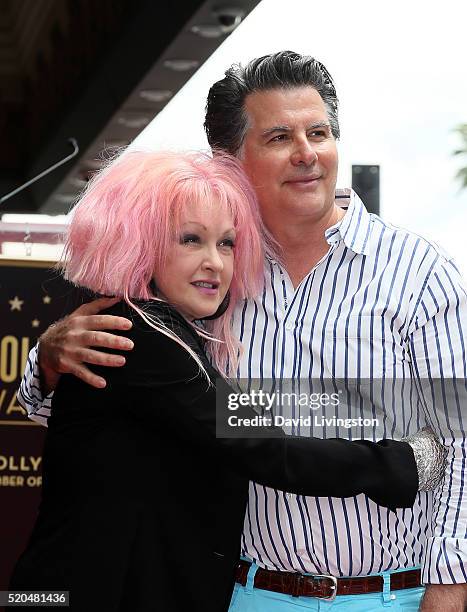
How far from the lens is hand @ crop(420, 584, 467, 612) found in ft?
5.42

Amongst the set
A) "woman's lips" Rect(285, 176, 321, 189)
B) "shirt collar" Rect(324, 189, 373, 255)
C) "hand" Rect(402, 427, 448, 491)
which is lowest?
"hand" Rect(402, 427, 448, 491)

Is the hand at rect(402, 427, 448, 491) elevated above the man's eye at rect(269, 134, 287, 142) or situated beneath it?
situated beneath

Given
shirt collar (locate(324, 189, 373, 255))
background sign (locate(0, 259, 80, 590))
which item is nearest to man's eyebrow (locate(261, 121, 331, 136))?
shirt collar (locate(324, 189, 373, 255))

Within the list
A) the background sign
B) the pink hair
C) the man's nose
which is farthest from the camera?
the background sign

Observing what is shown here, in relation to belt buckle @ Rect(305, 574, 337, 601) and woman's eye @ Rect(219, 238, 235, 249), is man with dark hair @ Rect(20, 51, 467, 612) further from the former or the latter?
woman's eye @ Rect(219, 238, 235, 249)

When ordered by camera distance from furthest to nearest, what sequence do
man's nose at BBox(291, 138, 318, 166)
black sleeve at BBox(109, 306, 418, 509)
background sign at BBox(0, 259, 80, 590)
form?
background sign at BBox(0, 259, 80, 590)
man's nose at BBox(291, 138, 318, 166)
black sleeve at BBox(109, 306, 418, 509)

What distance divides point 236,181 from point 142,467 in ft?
1.77

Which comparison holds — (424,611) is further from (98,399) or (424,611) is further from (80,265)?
(80,265)

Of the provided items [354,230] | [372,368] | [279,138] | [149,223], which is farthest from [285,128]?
[372,368]

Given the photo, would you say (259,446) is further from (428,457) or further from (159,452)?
(428,457)

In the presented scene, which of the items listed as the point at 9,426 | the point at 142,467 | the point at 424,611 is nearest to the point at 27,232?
the point at 9,426

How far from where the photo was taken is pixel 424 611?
1.66 m

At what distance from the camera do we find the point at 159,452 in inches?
64.7

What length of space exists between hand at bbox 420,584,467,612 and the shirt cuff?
0.06 feet
